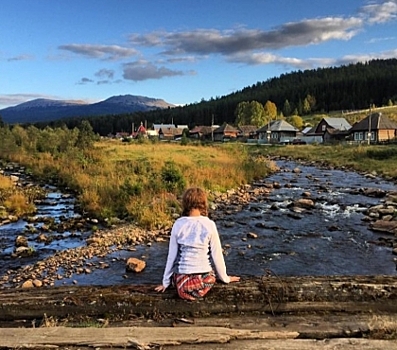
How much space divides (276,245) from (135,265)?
184 inches

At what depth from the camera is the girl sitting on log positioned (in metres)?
5.16

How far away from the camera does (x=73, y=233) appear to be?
1445 cm

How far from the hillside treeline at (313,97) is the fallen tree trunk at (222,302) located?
420 feet

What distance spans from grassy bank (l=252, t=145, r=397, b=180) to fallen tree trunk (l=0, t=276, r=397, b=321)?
26687 millimetres

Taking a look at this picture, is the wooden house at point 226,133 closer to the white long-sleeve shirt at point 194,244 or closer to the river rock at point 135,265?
the river rock at point 135,265

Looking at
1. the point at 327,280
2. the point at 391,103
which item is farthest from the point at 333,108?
the point at 327,280

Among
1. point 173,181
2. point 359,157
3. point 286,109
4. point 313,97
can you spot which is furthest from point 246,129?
point 173,181

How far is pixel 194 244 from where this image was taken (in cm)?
518

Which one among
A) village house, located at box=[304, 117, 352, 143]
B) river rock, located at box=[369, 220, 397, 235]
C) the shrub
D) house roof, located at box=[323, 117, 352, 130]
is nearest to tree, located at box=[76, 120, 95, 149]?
the shrub

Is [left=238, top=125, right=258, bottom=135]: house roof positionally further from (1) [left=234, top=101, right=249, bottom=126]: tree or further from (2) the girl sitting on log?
(2) the girl sitting on log

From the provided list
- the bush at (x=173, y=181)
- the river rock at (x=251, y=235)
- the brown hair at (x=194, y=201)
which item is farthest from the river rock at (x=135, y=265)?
the bush at (x=173, y=181)

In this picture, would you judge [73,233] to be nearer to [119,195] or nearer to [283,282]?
[119,195]

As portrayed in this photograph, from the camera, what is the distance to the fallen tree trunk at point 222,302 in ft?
16.8

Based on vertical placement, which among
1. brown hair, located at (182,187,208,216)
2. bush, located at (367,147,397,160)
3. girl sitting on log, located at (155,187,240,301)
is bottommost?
bush, located at (367,147,397,160)
